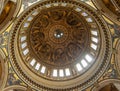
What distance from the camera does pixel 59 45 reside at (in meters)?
27.2

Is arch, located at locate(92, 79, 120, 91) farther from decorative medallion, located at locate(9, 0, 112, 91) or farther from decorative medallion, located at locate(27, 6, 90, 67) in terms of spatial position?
decorative medallion, located at locate(27, 6, 90, 67)

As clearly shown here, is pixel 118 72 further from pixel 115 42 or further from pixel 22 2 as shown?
pixel 22 2

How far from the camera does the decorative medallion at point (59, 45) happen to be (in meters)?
18.7

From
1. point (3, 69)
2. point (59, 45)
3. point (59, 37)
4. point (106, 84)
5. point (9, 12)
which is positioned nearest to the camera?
point (9, 12)

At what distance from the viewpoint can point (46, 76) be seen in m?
21.8

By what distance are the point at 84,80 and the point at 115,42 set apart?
4.95 metres

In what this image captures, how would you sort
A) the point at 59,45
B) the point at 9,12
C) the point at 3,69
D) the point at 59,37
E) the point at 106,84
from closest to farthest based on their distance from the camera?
the point at 9,12 < the point at 3,69 < the point at 106,84 < the point at 59,37 < the point at 59,45

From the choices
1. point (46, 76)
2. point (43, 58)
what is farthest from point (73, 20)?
point (46, 76)

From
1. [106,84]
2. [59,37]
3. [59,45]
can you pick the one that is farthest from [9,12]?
[59,45]

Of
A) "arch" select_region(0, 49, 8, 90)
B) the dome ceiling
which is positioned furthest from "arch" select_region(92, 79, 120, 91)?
the dome ceiling

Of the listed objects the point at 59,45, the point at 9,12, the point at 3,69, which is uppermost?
the point at 59,45

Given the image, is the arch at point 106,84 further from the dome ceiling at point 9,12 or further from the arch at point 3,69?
the dome ceiling at point 9,12

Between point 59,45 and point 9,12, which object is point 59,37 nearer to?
point 59,45

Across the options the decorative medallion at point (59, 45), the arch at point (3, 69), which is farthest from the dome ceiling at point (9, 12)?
the arch at point (3, 69)
